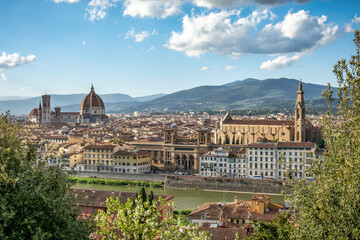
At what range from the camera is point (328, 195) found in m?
7.69

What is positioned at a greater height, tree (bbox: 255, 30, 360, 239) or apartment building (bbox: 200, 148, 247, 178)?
tree (bbox: 255, 30, 360, 239)

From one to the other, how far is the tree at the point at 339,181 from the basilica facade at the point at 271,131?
44294 millimetres

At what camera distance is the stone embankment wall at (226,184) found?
39.2 meters

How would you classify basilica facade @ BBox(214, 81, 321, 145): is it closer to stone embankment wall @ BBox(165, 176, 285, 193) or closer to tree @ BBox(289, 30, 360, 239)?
stone embankment wall @ BBox(165, 176, 285, 193)

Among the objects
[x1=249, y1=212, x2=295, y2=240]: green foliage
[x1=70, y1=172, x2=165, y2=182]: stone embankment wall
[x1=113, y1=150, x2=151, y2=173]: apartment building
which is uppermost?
[x1=249, y1=212, x2=295, y2=240]: green foliage

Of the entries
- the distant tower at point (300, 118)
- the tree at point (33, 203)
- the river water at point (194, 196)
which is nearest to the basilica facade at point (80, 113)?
the distant tower at point (300, 118)

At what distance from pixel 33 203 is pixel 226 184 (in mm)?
33324

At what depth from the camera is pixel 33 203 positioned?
8453 millimetres

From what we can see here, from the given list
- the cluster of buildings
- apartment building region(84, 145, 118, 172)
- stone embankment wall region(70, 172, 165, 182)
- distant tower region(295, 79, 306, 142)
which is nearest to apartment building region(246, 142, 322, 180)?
the cluster of buildings

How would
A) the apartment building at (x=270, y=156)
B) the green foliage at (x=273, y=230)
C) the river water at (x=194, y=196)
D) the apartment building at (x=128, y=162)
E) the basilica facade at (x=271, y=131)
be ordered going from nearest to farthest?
the green foliage at (x=273, y=230) → the river water at (x=194, y=196) → the apartment building at (x=270, y=156) → the apartment building at (x=128, y=162) → the basilica facade at (x=271, y=131)

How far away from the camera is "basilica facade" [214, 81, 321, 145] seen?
5397 cm

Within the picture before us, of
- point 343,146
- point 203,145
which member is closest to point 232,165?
point 203,145

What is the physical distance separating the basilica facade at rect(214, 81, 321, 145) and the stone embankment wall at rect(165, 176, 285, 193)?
1348 cm

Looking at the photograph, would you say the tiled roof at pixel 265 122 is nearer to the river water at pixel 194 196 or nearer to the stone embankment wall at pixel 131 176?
the stone embankment wall at pixel 131 176
